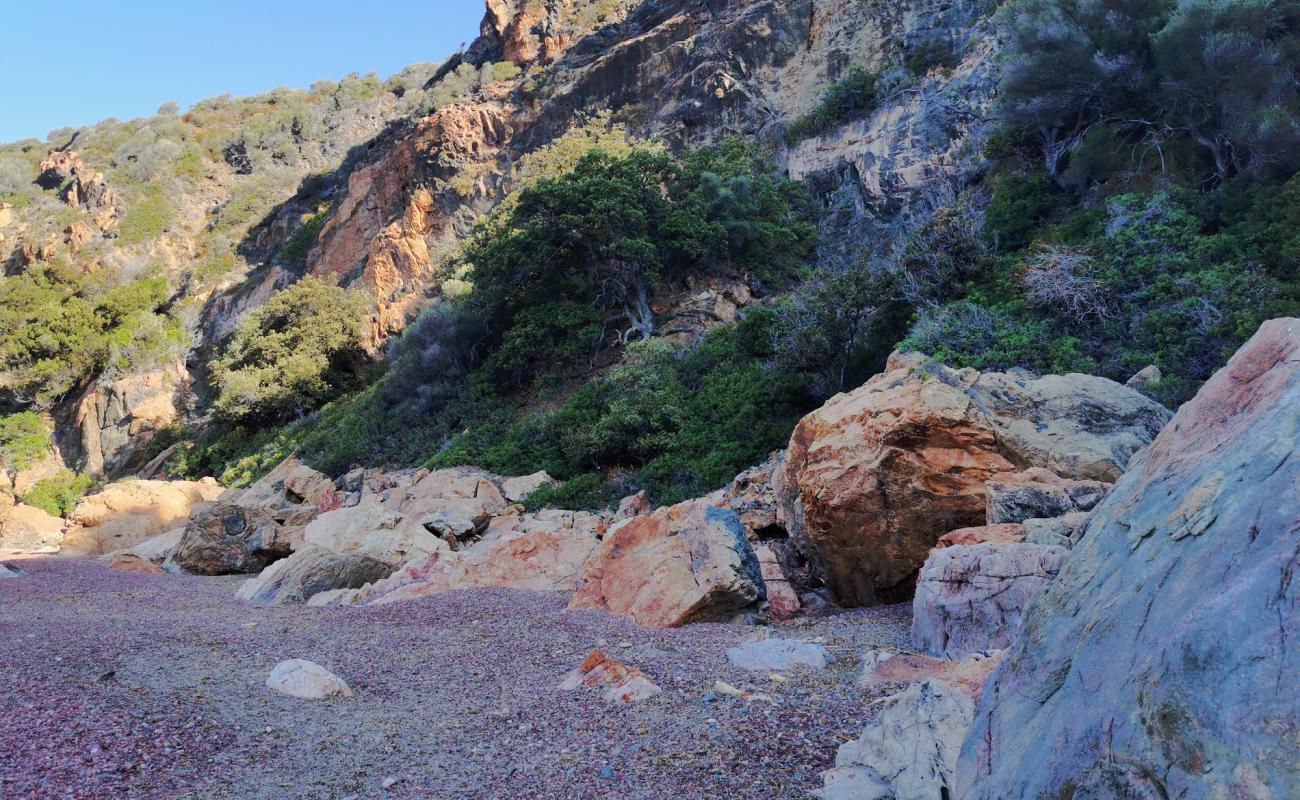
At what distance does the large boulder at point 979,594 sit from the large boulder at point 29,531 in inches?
786

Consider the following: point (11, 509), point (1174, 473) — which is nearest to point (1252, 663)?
point (1174, 473)

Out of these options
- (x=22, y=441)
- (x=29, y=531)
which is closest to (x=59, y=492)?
(x=22, y=441)

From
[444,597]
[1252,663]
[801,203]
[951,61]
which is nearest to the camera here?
[1252,663]

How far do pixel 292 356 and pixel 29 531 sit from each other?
1061 centimetres

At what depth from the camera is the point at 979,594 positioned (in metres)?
4.86

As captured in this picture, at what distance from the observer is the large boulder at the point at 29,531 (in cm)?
1830

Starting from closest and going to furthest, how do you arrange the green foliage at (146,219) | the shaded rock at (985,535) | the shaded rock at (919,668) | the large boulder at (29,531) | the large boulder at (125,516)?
the shaded rock at (919,668) → the shaded rock at (985,535) → the large boulder at (125,516) → the large boulder at (29,531) → the green foliage at (146,219)

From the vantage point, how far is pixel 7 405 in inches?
1337

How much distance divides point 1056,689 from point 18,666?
624cm

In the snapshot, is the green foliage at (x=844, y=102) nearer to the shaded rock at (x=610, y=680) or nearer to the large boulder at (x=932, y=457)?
the large boulder at (x=932, y=457)

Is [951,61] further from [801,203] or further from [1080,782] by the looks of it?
[1080,782]

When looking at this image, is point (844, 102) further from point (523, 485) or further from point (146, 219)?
point (146, 219)

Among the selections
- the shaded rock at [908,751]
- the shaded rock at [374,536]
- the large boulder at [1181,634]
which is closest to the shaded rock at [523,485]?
the shaded rock at [374,536]

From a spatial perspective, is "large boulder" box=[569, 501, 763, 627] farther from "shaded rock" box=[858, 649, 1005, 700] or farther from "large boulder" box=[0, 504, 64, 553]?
"large boulder" box=[0, 504, 64, 553]
